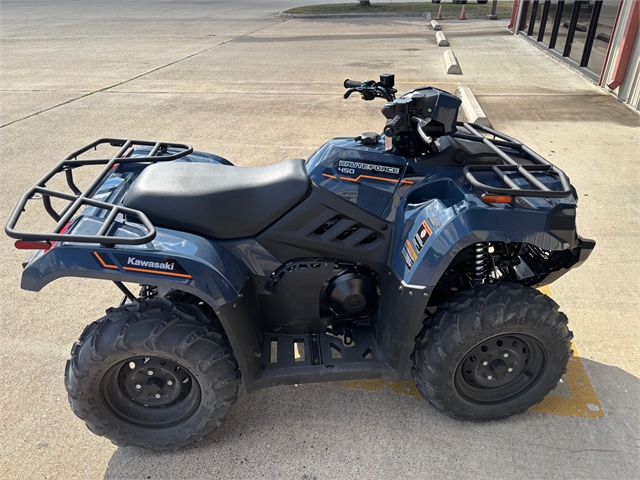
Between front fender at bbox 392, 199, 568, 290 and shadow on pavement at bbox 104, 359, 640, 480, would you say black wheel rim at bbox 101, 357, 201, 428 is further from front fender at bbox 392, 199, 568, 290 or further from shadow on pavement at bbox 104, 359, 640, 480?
front fender at bbox 392, 199, 568, 290

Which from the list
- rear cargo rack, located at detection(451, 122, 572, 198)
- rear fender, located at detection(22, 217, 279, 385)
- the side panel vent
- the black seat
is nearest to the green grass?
rear cargo rack, located at detection(451, 122, 572, 198)

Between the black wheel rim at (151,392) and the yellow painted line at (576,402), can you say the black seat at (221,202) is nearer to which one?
the black wheel rim at (151,392)

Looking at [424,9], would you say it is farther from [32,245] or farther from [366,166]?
[32,245]

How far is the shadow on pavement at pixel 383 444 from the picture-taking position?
233 cm

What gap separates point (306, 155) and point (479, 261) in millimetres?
3834

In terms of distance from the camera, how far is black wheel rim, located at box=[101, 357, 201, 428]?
236 cm

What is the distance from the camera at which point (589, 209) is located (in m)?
4.64

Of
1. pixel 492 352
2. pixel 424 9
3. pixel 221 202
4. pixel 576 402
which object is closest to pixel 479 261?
pixel 492 352

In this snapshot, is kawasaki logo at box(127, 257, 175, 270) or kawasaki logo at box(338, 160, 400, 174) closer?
kawasaki logo at box(127, 257, 175, 270)

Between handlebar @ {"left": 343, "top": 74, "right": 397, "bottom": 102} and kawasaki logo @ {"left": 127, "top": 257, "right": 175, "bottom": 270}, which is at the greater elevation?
handlebar @ {"left": 343, "top": 74, "right": 397, "bottom": 102}

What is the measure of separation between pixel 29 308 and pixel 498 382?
3172 mm

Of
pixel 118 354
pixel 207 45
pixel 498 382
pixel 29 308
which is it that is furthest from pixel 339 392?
pixel 207 45

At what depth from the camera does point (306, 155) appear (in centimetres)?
604

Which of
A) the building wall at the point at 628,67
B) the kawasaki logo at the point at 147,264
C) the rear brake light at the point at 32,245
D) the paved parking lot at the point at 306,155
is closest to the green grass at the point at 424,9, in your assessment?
the paved parking lot at the point at 306,155
